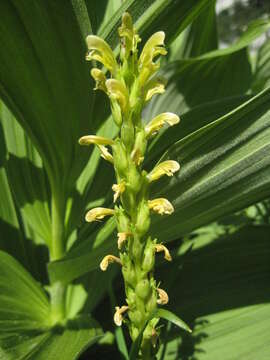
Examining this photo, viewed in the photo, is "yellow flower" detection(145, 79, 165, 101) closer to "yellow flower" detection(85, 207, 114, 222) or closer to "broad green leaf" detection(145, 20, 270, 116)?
"yellow flower" detection(85, 207, 114, 222)

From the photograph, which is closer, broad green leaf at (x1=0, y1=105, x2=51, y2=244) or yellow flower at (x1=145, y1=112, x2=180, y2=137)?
yellow flower at (x1=145, y1=112, x2=180, y2=137)

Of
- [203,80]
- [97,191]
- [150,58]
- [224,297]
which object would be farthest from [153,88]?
[203,80]

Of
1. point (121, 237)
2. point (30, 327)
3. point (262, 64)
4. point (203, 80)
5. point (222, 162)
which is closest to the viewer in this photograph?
point (121, 237)

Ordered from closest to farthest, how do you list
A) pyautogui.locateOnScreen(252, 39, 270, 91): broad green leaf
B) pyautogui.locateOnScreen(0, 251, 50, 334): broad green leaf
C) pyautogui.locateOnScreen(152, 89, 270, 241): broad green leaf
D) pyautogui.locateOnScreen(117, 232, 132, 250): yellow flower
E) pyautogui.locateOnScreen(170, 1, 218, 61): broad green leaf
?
pyautogui.locateOnScreen(117, 232, 132, 250): yellow flower → pyautogui.locateOnScreen(152, 89, 270, 241): broad green leaf → pyautogui.locateOnScreen(0, 251, 50, 334): broad green leaf → pyautogui.locateOnScreen(170, 1, 218, 61): broad green leaf → pyautogui.locateOnScreen(252, 39, 270, 91): broad green leaf

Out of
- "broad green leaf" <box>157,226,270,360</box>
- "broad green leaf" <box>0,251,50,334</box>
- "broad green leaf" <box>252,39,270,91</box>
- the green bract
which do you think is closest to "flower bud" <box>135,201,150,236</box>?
the green bract

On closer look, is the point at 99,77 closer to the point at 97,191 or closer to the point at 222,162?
the point at 222,162

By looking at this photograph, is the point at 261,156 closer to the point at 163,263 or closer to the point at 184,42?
the point at 163,263

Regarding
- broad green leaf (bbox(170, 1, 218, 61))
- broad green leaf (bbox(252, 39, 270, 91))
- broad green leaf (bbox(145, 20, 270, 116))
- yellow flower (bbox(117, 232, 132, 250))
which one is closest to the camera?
yellow flower (bbox(117, 232, 132, 250))

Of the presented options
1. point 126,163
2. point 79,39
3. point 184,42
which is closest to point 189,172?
point 126,163
